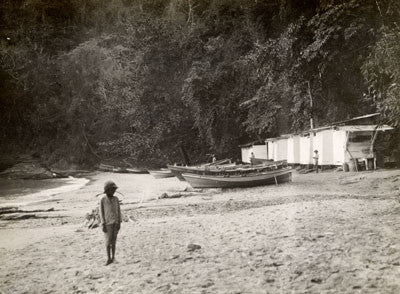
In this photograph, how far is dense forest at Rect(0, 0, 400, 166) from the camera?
1575cm

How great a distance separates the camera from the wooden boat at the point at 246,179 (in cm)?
1884

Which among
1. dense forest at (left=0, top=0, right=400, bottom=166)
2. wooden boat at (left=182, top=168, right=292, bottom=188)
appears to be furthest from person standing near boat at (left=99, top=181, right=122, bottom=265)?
wooden boat at (left=182, top=168, right=292, bottom=188)

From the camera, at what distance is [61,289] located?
6305 millimetres

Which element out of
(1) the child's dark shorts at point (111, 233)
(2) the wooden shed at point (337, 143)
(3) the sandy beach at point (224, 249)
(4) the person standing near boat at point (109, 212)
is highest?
(2) the wooden shed at point (337, 143)

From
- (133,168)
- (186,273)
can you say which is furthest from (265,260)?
(133,168)

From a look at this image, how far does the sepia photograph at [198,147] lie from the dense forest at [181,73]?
0.13 meters

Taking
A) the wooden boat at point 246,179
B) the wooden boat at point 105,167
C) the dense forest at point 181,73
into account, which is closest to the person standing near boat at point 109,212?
the dense forest at point 181,73

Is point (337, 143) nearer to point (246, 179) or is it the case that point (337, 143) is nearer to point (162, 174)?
point (246, 179)

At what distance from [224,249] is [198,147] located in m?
29.2

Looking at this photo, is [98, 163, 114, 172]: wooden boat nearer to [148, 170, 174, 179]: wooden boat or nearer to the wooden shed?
[148, 170, 174, 179]: wooden boat

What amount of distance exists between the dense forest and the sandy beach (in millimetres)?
4108

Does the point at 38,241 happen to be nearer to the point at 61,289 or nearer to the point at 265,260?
the point at 61,289

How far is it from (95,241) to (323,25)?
13.1m

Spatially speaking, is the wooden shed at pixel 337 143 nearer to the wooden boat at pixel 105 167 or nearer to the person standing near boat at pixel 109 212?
the wooden boat at pixel 105 167
